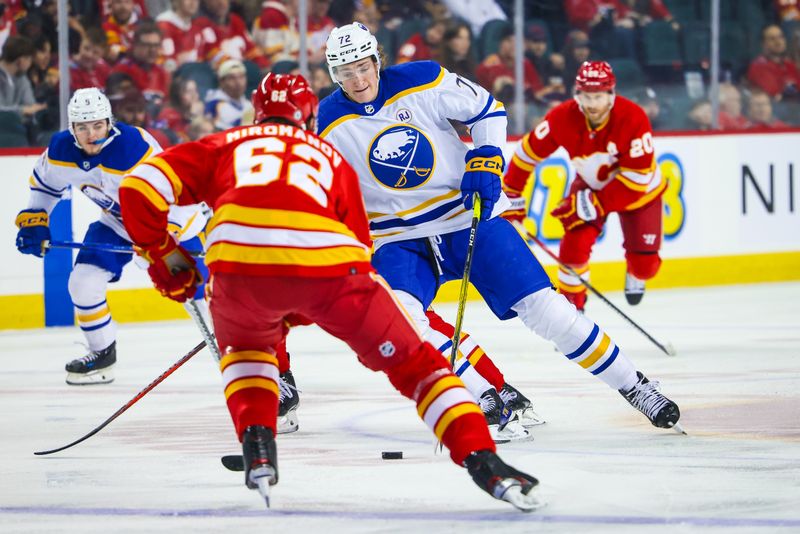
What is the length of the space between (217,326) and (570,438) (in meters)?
1.39

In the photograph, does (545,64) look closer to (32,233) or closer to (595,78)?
(595,78)

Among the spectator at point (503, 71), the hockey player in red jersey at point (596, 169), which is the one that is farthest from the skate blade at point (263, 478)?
the spectator at point (503, 71)

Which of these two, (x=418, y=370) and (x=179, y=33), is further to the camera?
(x=179, y=33)

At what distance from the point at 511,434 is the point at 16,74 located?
381 centimetres

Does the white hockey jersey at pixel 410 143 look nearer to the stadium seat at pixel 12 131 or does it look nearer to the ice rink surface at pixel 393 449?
the ice rink surface at pixel 393 449

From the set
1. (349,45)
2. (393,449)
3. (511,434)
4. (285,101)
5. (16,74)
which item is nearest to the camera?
(285,101)

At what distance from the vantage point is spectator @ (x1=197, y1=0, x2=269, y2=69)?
735 cm

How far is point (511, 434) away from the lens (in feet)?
13.6

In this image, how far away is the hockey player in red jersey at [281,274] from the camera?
3061 millimetres

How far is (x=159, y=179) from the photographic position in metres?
3.13

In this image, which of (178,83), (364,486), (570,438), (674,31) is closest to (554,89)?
(674,31)

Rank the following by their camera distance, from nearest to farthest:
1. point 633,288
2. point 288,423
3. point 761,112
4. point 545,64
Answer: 1. point 288,423
2. point 633,288
3. point 545,64
4. point 761,112

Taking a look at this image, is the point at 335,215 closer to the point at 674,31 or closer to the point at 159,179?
the point at 159,179

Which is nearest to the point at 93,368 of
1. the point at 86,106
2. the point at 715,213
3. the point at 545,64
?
the point at 86,106
